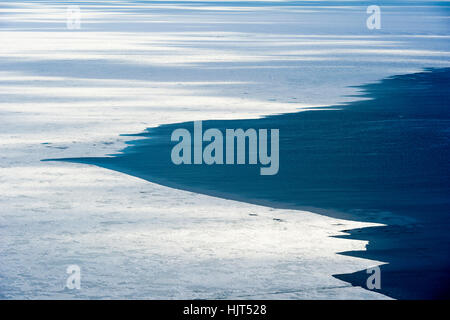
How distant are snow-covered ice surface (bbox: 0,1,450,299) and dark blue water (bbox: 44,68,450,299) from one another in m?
0.20

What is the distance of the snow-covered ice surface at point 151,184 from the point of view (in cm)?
468

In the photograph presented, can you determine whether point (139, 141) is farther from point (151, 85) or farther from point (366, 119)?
point (151, 85)

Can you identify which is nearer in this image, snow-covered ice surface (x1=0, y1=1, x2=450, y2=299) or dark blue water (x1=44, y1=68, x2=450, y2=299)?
snow-covered ice surface (x1=0, y1=1, x2=450, y2=299)

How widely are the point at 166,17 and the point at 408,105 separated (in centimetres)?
2291

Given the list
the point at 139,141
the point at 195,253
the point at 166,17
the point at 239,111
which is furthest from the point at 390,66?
the point at 166,17

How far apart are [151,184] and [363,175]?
1.43 meters

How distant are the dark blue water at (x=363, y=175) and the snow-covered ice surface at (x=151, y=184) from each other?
0.66 feet

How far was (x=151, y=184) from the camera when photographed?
683 cm

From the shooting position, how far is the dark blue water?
5145 millimetres

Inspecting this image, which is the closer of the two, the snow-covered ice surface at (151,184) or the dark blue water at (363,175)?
the snow-covered ice surface at (151,184)

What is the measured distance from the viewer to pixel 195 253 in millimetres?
5074

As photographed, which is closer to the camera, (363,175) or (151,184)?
A: (151,184)

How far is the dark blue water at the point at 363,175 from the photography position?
5.14m

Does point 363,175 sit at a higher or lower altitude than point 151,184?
higher
